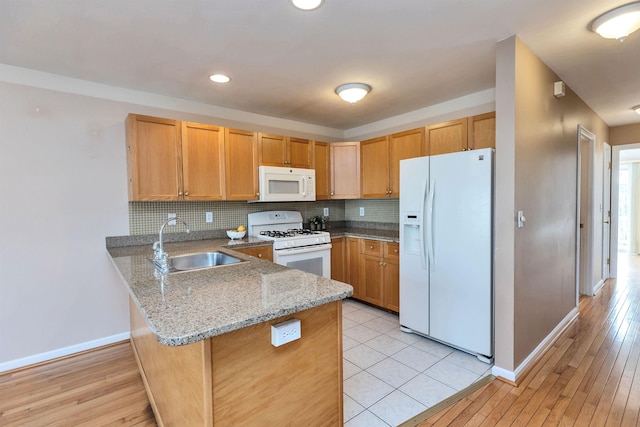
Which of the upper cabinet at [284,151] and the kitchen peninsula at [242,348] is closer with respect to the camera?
the kitchen peninsula at [242,348]

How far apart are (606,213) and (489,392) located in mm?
4066

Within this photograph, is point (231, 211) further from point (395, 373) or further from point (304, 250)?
point (395, 373)

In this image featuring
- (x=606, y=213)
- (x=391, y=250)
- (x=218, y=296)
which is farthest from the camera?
(x=606, y=213)

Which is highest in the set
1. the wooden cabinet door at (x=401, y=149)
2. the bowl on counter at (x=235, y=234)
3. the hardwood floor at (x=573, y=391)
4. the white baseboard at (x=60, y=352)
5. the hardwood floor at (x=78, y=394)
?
the wooden cabinet door at (x=401, y=149)

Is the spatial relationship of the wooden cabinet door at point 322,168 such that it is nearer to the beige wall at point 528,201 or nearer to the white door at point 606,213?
the beige wall at point 528,201

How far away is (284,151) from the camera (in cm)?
368

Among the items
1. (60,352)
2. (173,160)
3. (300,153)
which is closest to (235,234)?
(173,160)

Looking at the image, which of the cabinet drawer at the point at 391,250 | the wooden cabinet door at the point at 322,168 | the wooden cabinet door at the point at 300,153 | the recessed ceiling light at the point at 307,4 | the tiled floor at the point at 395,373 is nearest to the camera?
the recessed ceiling light at the point at 307,4

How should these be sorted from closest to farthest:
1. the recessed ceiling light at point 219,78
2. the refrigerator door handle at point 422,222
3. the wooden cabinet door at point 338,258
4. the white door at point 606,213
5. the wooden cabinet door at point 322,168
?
the recessed ceiling light at point 219,78 < the refrigerator door handle at point 422,222 < the wooden cabinet door at point 338,258 < the wooden cabinet door at point 322,168 < the white door at point 606,213

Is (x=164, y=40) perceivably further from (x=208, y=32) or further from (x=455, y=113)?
(x=455, y=113)

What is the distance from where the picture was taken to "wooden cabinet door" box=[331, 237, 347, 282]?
3.94m

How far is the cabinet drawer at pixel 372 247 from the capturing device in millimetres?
3566

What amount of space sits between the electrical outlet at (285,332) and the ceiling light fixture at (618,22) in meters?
2.49

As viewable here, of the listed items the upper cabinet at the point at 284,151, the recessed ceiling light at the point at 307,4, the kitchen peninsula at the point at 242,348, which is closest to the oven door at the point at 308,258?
the upper cabinet at the point at 284,151
